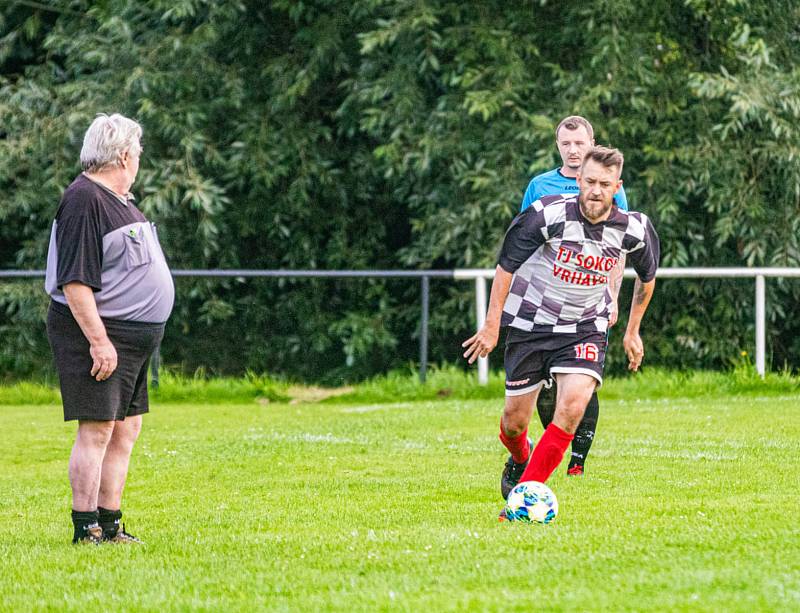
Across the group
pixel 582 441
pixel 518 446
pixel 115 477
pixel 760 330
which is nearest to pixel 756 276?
pixel 760 330

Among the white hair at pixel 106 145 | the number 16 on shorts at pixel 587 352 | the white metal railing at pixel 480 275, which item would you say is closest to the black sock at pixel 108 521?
the white hair at pixel 106 145

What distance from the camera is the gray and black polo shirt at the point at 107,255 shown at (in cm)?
580

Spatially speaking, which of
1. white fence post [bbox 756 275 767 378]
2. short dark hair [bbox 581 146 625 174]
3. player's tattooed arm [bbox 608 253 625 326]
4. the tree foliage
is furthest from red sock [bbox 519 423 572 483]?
the tree foliage

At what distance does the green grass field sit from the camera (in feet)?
15.8

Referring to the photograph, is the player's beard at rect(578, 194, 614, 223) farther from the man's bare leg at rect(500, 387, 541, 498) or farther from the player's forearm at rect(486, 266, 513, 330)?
the man's bare leg at rect(500, 387, 541, 498)

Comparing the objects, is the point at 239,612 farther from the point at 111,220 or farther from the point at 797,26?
the point at 797,26

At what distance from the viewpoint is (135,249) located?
594cm

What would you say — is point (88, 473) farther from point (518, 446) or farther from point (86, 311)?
point (518, 446)

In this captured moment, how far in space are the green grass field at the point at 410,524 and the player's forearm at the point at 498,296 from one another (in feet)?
3.15

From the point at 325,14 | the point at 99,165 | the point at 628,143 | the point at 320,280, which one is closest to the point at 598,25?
the point at 628,143

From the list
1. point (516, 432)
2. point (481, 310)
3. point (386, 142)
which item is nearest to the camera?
point (516, 432)

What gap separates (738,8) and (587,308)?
30.4 ft

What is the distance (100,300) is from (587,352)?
2439 millimetres

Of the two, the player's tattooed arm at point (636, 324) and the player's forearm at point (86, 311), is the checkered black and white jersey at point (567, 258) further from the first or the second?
the player's forearm at point (86, 311)
